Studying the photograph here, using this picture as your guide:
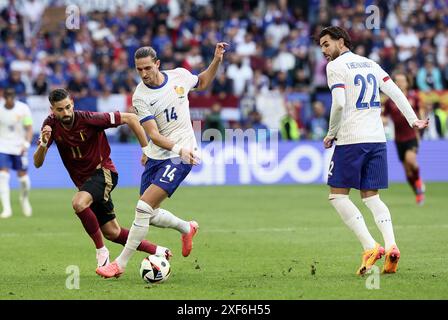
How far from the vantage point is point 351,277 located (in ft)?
31.4

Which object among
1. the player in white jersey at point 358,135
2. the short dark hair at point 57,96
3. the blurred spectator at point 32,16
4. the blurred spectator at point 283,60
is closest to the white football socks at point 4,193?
the short dark hair at point 57,96

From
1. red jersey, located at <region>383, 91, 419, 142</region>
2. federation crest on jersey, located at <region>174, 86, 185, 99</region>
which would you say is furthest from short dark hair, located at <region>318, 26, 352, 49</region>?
red jersey, located at <region>383, 91, 419, 142</region>

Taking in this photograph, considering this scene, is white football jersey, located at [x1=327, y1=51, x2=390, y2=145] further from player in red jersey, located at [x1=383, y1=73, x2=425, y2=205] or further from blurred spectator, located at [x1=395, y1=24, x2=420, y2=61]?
blurred spectator, located at [x1=395, y1=24, x2=420, y2=61]

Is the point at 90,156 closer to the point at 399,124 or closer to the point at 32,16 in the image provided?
the point at 399,124

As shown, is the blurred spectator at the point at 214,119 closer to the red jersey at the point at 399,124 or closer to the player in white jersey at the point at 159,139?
the red jersey at the point at 399,124

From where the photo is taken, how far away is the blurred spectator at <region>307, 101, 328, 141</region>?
84.7ft

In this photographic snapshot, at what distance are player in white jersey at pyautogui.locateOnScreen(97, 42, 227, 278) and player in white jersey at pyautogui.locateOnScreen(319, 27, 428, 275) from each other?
139 centimetres

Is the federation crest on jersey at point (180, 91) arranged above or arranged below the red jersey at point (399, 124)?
above

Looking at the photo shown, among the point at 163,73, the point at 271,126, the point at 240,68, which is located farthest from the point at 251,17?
the point at 163,73

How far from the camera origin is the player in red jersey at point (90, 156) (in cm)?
990

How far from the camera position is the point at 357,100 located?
10031 millimetres

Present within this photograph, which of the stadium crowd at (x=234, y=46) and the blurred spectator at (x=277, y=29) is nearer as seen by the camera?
the stadium crowd at (x=234, y=46)

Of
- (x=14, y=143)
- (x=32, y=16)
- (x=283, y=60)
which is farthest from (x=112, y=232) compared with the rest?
(x=32, y=16)

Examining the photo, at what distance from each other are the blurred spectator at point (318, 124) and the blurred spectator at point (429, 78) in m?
3.37
